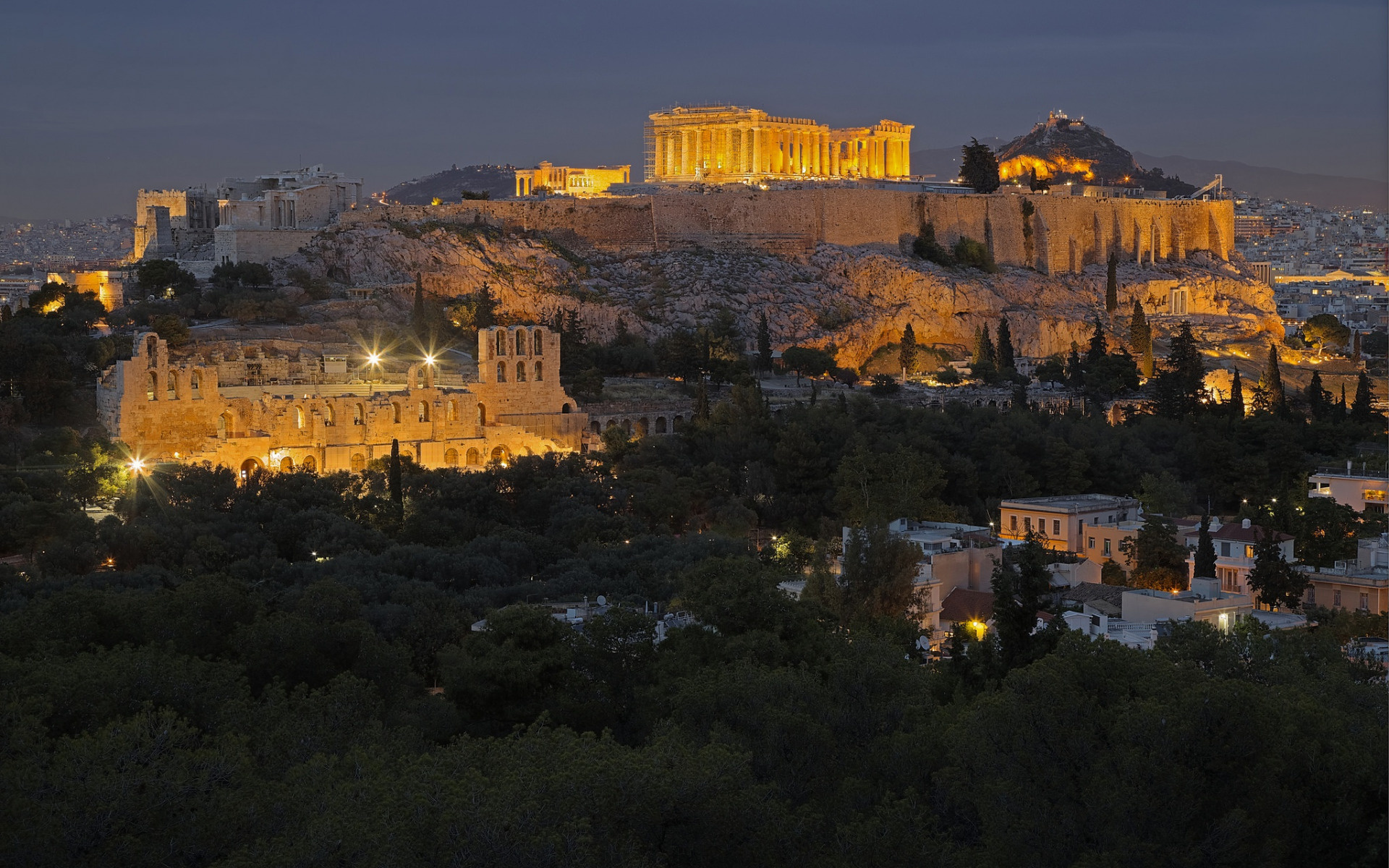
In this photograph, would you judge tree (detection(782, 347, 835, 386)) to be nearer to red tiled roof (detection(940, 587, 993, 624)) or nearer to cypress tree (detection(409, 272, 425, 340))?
cypress tree (detection(409, 272, 425, 340))

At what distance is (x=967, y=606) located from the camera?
85.7 ft

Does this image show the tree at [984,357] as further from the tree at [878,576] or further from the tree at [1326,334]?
the tree at [878,576]

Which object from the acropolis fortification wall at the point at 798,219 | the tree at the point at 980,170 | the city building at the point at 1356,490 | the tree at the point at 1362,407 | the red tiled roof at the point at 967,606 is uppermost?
the tree at the point at 980,170

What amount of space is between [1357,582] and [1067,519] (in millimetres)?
6489

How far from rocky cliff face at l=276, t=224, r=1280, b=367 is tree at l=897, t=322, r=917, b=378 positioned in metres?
1.91

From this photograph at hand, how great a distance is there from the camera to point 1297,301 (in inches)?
3504

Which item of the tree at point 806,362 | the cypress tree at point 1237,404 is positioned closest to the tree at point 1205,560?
the cypress tree at point 1237,404

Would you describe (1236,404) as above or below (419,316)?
below

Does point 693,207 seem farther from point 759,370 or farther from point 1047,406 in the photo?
point 1047,406

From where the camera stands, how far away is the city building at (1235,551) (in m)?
28.0

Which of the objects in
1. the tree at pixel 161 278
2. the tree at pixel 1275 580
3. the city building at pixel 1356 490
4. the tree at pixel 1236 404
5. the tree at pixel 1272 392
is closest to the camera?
the tree at pixel 1275 580

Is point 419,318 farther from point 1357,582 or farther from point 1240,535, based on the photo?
point 1357,582

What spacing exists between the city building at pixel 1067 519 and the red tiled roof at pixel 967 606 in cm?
588

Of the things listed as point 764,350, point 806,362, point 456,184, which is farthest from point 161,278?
point 456,184
